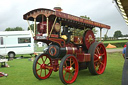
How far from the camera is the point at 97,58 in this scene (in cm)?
617

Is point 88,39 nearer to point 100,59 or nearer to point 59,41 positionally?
point 100,59

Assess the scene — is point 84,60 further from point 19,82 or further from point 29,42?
point 29,42

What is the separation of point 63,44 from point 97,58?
177 cm

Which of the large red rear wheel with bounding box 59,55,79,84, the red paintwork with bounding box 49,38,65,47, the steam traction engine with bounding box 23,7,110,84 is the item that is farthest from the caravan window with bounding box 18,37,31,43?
the large red rear wheel with bounding box 59,55,79,84

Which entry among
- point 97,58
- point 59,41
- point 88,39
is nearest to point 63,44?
point 59,41

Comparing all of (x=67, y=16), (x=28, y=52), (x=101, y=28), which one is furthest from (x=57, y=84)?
(x=28, y=52)

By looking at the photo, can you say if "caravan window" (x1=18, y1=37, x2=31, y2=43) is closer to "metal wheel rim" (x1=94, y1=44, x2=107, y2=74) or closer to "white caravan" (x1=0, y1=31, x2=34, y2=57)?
"white caravan" (x1=0, y1=31, x2=34, y2=57)

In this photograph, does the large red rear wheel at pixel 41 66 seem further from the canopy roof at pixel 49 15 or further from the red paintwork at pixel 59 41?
the canopy roof at pixel 49 15

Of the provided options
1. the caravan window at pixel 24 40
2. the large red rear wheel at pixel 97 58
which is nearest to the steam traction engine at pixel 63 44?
the large red rear wheel at pixel 97 58

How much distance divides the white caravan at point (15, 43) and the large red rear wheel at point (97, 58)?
8658mm

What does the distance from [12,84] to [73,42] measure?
2.48m

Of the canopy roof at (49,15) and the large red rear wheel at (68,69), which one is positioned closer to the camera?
the large red rear wheel at (68,69)

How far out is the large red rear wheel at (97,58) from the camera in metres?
5.75

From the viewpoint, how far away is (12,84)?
4.92 metres
